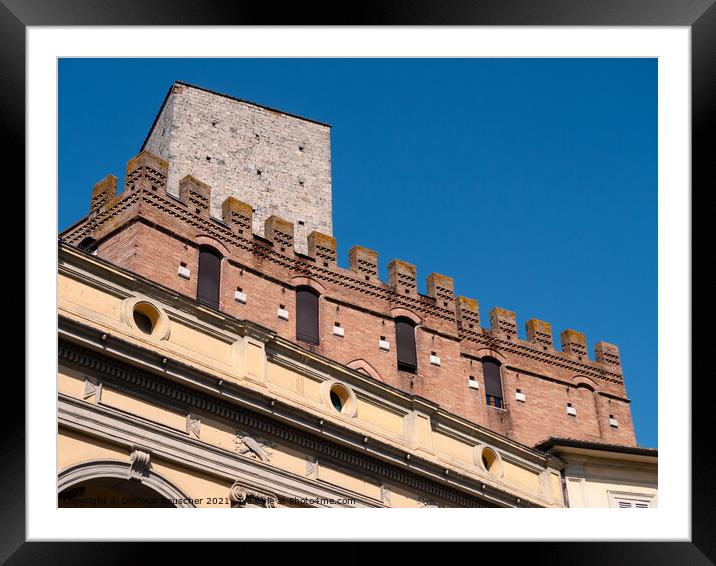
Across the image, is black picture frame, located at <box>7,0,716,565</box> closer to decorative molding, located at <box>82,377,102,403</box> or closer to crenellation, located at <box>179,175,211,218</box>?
decorative molding, located at <box>82,377,102,403</box>

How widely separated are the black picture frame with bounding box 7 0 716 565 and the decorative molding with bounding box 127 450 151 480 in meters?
7.24

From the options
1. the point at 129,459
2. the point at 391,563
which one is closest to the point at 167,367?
the point at 129,459

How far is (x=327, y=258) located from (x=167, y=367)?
1123 centimetres

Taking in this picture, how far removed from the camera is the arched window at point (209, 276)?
78.6 ft

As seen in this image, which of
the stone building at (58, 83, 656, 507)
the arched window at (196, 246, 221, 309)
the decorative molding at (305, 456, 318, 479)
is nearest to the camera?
the stone building at (58, 83, 656, 507)

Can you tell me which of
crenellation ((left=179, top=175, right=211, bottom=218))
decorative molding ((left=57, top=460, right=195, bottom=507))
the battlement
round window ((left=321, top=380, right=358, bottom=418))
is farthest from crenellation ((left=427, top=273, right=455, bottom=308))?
decorative molding ((left=57, top=460, right=195, bottom=507))

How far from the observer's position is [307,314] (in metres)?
26.0

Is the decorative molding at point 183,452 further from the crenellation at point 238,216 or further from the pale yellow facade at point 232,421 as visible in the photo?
the crenellation at point 238,216

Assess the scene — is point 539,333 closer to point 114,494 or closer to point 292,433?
point 292,433

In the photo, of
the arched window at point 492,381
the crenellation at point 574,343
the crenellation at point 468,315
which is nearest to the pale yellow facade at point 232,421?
the arched window at point 492,381

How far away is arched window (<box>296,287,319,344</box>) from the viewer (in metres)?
25.6

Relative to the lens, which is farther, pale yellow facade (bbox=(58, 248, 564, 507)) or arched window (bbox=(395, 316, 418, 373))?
arched window (bbox=(395, 316, 418, 373))

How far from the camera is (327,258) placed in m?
27.3
